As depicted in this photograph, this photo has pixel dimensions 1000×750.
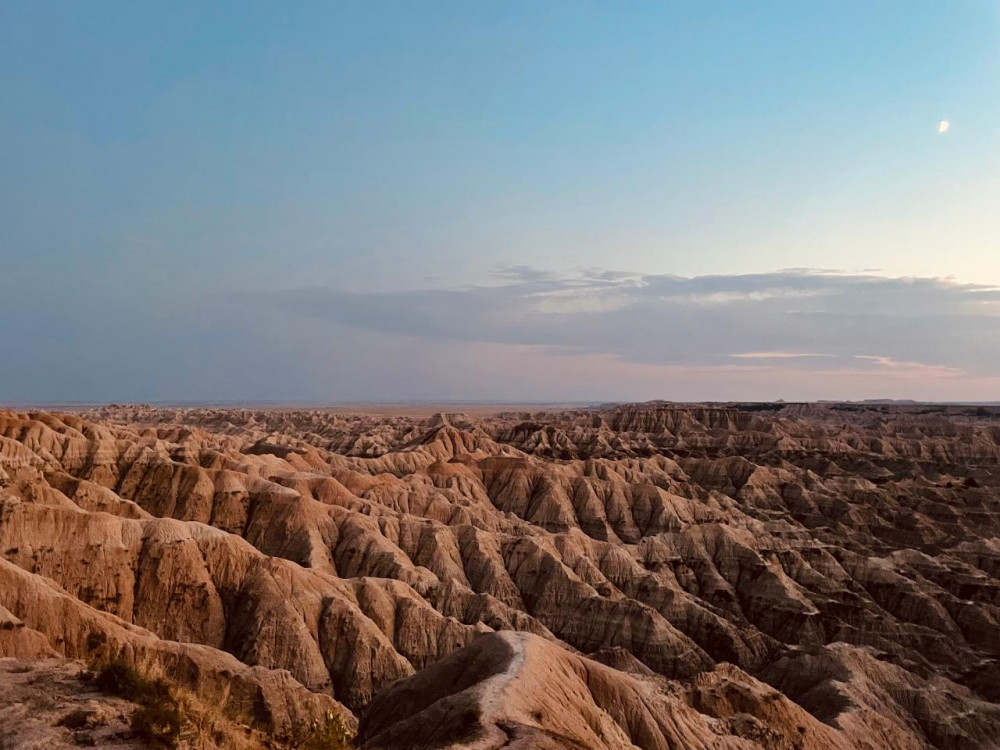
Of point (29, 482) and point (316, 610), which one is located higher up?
point (29, 482)

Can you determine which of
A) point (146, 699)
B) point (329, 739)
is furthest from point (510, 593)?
point (146, 699)

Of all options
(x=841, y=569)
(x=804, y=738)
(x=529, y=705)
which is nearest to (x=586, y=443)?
(x=841, y=569)

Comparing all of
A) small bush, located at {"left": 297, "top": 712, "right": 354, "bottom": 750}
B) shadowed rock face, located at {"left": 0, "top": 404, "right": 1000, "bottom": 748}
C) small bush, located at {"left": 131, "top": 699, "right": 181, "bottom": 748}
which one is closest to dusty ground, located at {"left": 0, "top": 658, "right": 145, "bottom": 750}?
small bush, located at {"left": 131, "top": 699, "right": 181, "bottom": 748}

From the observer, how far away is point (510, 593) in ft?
203

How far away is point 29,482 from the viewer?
52.0 metres

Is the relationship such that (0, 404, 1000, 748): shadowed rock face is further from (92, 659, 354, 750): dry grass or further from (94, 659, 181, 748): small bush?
(94, 659, 181, 748): small bush

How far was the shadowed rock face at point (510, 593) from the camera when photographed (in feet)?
98.5

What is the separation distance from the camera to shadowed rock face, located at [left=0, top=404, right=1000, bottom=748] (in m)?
30.0

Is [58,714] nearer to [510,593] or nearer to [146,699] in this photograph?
[146,699]

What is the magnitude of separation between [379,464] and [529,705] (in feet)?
279

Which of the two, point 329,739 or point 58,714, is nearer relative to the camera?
point 58,714

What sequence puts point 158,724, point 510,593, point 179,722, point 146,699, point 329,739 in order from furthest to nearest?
1. point 510,593
2. point 329,739
3. point 146,699
4. point 179,722
5. point 158,724

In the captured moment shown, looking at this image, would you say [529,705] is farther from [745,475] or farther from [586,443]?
[586,443]

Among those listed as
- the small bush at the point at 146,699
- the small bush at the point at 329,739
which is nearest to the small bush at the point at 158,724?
the small bush at the point at 146,699
